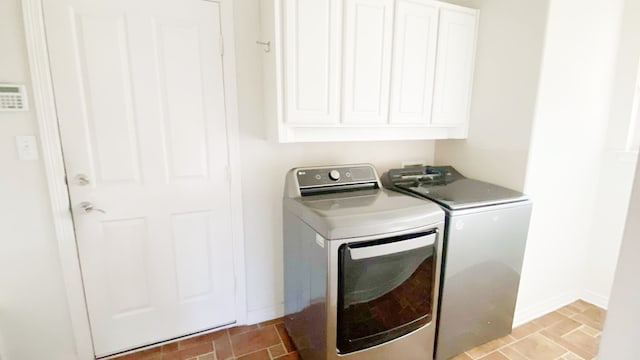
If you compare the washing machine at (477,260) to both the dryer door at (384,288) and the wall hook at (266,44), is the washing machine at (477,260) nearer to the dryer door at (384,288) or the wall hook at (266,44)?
the dryer door at (384,288)

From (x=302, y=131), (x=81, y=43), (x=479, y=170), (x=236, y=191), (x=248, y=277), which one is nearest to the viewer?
(x=81, y=43)

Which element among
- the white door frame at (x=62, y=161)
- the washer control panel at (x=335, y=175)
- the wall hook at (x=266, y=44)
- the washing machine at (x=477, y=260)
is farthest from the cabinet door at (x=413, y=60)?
the white door frame at (x=62, y=161)

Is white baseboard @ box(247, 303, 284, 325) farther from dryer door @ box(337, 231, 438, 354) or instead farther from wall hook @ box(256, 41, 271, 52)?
wall hook @ box(256, 41, 271, 52)

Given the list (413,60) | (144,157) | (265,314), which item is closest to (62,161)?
(144,157)

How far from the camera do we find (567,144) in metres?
2.08

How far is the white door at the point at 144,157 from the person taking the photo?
1599 mm

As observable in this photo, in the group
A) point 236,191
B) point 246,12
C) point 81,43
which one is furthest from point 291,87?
point 81,43

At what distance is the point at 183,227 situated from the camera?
1.91 metres

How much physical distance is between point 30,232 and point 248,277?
4.02 ft

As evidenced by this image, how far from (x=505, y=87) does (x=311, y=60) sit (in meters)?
1.34

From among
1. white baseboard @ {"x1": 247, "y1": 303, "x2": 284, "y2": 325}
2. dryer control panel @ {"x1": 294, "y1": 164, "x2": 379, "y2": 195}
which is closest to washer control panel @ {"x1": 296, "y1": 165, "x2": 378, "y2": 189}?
dryer control panel @ {"x1": 294, "y1": 164, "x2": 379, "y2": 195}

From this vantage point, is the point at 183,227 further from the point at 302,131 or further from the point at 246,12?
the point at 246,12

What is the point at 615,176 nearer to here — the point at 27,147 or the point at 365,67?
the point at 365,67

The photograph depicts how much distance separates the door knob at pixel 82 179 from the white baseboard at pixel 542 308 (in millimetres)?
2875
